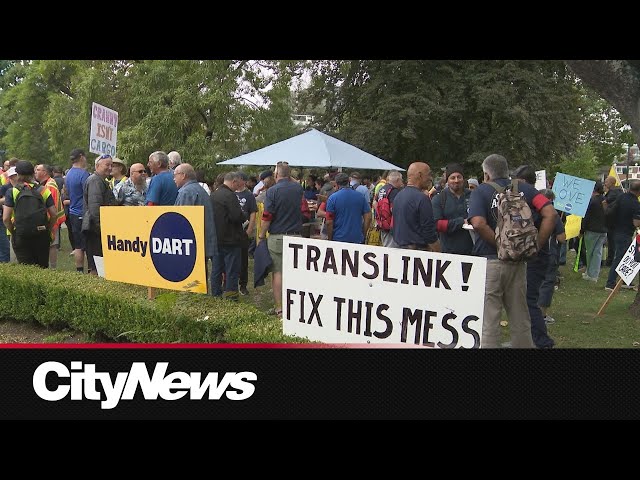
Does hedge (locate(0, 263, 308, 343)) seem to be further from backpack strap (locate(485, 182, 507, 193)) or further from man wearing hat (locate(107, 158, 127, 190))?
backpack strap (locate(485, 182, 507, 193))

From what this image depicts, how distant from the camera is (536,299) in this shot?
593 centimetres

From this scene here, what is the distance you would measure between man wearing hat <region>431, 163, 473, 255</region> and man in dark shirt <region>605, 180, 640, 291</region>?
4.53m

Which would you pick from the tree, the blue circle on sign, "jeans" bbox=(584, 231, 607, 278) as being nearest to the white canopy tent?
"jeans" bbox=(584, 231, 607, 278)

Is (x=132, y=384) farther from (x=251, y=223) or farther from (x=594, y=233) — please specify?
(x=594, y=233)

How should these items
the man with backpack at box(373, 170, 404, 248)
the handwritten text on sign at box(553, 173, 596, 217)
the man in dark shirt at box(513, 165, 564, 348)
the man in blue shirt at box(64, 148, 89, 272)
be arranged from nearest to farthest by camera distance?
the man in dark shirt at box(513, 165, 564, 348) < the man with backpack at box(373, 170, 404, 248) < the man in blue shirt at box(64, 148, 89, 272) < the handwritten text on sign at box(553, 173, 596, 217)

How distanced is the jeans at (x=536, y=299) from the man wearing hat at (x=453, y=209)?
93cm

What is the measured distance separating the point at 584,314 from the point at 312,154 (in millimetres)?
4966

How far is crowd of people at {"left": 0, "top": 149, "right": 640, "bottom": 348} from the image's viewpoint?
17.1 feet

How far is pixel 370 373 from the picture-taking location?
3596 millimetres

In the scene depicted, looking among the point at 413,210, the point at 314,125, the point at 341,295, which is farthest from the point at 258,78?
the point at 341,295

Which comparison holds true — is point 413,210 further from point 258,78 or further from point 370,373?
point 258,78

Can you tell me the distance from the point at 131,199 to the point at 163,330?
297 cm

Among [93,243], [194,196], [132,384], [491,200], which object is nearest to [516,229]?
[491,200]

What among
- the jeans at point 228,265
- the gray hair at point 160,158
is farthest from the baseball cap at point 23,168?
the jeans at point 228,265
